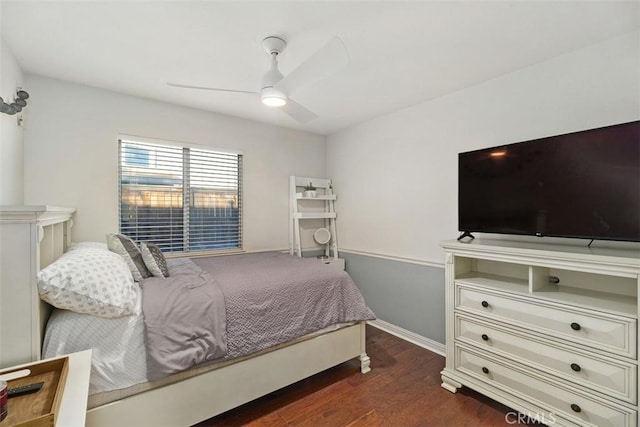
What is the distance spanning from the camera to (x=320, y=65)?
5.02ft

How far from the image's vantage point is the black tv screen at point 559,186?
60.4 inches

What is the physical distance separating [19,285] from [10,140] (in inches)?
56.0

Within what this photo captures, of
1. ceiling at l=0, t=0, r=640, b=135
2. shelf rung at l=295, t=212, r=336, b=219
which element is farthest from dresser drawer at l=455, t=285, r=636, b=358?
shelf rung at l=295, t=212, r=336, b=219

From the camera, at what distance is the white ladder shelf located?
11.9 feet

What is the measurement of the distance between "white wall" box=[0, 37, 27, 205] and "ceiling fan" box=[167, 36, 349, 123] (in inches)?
42.1

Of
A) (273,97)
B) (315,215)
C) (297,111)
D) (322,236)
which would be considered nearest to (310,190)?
(315,215)

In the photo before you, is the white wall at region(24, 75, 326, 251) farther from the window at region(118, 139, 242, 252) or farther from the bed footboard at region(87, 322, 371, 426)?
the bed footboard at region(87, 322, 371, 426)

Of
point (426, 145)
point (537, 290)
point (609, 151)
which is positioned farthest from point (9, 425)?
point (426, 145)

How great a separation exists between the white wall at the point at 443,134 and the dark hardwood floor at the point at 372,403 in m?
1.11

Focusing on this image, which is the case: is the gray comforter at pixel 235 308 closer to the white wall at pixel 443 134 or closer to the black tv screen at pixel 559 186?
the white wall at pixel 443 134

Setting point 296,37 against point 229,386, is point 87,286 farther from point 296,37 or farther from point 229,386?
point 296,37

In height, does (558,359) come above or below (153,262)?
below

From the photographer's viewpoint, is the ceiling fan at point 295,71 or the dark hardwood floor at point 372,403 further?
the dark hardwood floor at point 372,403

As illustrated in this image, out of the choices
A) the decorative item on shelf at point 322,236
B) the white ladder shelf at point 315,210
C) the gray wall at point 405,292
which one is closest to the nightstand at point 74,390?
the white ladder shelf at point 315,210
